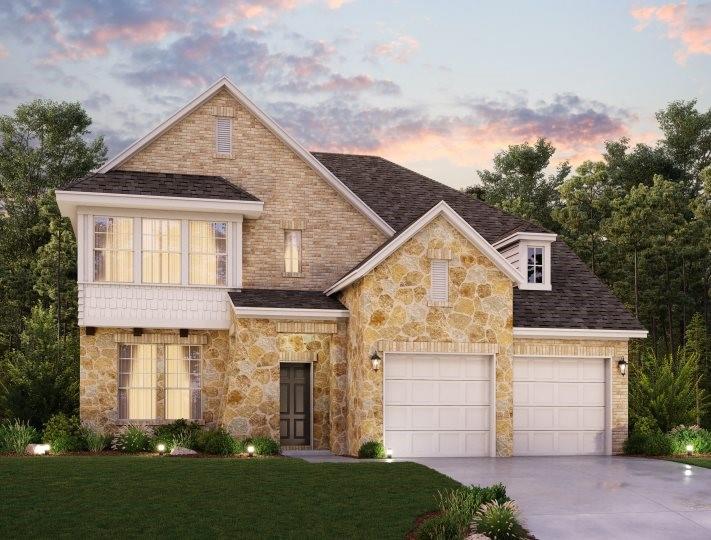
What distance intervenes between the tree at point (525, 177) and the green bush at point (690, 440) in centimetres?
3525

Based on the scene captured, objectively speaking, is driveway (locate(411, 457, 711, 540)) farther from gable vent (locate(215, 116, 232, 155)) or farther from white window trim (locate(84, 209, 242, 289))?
gable vent (locate(215, 116, 232, 155))

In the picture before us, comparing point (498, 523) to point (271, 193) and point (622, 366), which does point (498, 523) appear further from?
point (271, 193)

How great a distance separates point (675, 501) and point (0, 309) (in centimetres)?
3399

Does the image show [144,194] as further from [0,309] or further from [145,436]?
[0,309]

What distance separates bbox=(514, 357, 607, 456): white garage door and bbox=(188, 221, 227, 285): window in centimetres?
778

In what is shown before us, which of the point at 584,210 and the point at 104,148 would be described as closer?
the point at 104,148

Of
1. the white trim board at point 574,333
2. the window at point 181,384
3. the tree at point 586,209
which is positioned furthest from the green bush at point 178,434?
the tree at point 586,209

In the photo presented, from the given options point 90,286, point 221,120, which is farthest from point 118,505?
point 221,120

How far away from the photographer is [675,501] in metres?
15.4

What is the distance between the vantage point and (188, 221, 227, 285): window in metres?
23.0

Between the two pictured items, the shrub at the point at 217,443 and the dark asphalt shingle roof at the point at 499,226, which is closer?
the shrub at the point at 217,443

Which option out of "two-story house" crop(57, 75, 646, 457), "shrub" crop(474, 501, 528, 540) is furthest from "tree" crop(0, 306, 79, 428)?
"shrub" crop(474, 501, 528, 540)

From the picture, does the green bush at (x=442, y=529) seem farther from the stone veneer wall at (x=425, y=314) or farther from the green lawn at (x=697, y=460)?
the green lawn at (x=697, y=460)

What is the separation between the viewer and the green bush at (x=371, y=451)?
20719 millimetres
